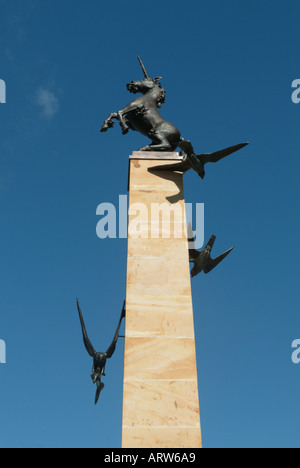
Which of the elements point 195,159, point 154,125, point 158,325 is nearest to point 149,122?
point 154,125

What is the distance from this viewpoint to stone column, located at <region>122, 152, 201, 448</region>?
834cm

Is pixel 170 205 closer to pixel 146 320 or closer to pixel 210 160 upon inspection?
pixel 210 160

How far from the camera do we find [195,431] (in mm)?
8312

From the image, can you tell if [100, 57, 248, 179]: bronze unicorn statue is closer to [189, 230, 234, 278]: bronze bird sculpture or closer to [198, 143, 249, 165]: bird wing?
[198, 143, 249, 165]: bird wing

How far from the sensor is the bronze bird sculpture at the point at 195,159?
11866 mm

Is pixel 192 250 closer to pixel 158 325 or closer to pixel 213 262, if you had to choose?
pixel 213 262

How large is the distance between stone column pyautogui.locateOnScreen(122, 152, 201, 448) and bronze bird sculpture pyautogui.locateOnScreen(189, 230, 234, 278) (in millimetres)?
1018

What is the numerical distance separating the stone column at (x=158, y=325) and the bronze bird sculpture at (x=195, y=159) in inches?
8.3

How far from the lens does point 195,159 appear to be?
39.2 feet

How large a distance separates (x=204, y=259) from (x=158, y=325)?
2864 mm

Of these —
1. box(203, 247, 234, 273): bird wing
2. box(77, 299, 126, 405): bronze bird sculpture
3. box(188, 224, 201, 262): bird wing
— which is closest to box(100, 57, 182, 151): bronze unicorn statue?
box(188, 224, 201, 262): bird wing

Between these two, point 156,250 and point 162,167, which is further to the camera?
point 162,167
